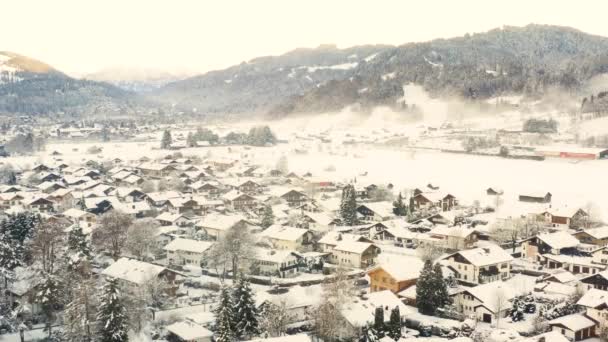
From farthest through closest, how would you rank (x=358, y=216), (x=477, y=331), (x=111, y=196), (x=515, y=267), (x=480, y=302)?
(x=111, y=196) → (x=358, y=216) → (x=515, y=267) → (x=480, y=302) → (x=477, y=331)

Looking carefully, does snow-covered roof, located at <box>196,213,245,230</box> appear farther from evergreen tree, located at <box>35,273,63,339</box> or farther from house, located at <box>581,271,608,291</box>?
house, located at <box>581,271,608,291</box>

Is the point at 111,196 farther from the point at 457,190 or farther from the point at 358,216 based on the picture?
the point at 457,190

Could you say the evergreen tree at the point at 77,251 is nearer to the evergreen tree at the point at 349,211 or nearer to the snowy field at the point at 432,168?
the evergreen tree at the point at 349,211

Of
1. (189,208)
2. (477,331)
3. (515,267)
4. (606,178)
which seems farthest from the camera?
(606,178)

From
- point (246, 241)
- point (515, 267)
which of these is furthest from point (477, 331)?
point (246, 241)

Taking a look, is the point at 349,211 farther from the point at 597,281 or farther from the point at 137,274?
the point at 597,281

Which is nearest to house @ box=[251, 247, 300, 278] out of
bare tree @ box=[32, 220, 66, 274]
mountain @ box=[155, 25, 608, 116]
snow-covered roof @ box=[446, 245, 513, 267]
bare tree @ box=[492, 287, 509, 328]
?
snow-covered roof @ box=[446, 245, 513, 267]
